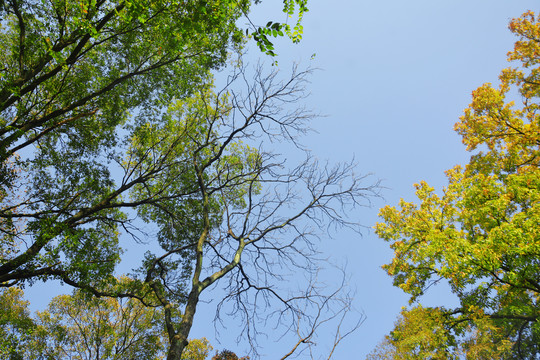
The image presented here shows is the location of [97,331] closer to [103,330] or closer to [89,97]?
[103,330]

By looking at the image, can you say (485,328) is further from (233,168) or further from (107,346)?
(107,346)

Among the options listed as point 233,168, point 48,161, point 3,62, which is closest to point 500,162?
point 233,168

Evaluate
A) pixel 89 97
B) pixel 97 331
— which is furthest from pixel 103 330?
pixel 89 97

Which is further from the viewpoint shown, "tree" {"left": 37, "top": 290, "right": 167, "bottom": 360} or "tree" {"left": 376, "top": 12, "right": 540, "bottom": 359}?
"tree" {"left": 37, "top": 290, "right": 167, "bottom": 360}

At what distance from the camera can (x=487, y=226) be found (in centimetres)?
861

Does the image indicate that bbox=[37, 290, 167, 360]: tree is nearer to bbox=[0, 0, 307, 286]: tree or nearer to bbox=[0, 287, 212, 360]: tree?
bbox=[0, 287, 212, 360]: tree

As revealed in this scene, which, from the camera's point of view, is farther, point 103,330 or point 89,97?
point 103,330

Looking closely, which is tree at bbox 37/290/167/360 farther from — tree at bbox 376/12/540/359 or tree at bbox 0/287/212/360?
tree at bbox 376/12/540/359

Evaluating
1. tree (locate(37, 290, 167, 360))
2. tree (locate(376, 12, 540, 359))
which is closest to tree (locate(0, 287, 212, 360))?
tree (locate(37, 290, 167, 360))

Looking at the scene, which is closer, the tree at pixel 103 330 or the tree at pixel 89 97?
the tree at pixel 89 97

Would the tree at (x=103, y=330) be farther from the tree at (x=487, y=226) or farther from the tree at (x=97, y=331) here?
the tree at (x=487, y=226)

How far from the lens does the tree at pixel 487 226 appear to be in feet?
21.9

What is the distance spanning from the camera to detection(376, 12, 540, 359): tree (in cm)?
668

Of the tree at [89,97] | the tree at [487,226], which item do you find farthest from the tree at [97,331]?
the tree at [487,226]
